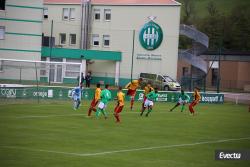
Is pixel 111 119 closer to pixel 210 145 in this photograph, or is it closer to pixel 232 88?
pixel 210 145

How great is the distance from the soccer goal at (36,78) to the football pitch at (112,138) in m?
3.26

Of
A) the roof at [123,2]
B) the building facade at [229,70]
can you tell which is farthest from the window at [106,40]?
the building facade at [229,70]

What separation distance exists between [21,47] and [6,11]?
377 centimetres

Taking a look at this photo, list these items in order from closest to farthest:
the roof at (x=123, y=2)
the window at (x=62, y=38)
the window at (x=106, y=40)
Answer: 1. the roof at (x=123, y=2)
2. the window at (x=106, y=40)
3. the window at (x=62, y=38)

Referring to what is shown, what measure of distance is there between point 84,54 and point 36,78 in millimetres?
27119

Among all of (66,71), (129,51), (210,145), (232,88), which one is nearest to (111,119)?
(210,145)

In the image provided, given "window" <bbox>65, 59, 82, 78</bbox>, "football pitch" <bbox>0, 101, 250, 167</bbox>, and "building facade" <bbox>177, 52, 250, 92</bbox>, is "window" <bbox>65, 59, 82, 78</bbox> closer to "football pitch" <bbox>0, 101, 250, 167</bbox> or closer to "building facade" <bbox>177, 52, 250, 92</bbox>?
"football pitch" <bbox>0, 101, 250, 167</bbox>

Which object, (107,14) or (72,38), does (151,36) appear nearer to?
(107,14)

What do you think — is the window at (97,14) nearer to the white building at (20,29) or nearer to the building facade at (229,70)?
the building facade at (229,70)

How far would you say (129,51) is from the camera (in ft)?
252

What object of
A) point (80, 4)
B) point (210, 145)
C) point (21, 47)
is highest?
point (80, 4)

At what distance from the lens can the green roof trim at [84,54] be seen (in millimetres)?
74750

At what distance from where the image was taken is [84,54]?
75.6 m

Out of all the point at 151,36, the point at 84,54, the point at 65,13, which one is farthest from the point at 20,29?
the point at 65,13
